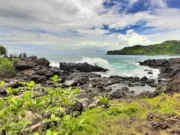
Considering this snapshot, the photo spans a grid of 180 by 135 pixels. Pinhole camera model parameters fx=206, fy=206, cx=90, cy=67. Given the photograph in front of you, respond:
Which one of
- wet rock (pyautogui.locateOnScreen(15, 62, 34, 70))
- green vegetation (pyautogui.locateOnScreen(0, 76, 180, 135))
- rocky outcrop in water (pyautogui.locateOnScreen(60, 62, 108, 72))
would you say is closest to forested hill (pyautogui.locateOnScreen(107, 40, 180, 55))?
rocky outcrop in water (pyautogui.locateOnScreen(60, 62, 108, 72))

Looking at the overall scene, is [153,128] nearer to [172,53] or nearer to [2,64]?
[2,64]

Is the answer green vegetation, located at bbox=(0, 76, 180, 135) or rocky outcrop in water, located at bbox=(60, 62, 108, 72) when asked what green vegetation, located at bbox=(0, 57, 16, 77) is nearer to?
rocky outcrop in water, located at bbox=(60, 62, 108, 72)

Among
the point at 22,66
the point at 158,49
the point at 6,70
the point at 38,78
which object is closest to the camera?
the point at 38,78

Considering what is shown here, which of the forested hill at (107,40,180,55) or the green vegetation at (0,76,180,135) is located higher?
the forested hill at (107,40,180,55)

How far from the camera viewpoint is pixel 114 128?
551cm

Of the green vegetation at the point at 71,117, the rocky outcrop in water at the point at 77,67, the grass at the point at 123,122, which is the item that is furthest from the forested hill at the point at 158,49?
the green vegetation at the point at 71,117

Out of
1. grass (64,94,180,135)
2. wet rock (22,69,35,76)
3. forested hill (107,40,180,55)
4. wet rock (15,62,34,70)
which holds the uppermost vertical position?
forested hill (107,40,180,55)

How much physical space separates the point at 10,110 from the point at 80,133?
2520 millimetres

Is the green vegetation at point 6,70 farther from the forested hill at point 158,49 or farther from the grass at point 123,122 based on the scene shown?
the forested hill at point 158,49

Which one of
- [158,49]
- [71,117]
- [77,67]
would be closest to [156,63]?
[77,67]

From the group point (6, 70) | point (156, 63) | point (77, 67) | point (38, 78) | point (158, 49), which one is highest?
point (158, 49)

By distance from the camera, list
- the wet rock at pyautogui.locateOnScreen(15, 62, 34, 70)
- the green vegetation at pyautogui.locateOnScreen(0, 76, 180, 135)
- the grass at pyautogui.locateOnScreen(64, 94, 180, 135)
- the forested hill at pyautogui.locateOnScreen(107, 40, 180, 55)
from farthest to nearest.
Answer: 1. the forested hill at pyautogui.locateOnScreen(107, 40, 180, 55)
2. the wet rock at pyautogui.locateOnScreen(15, 62, 34, 70)
3. the grass at pyautogui.locateOnScreen(64, 94, 180, 135)
4. the green vegetation at pyautogui.locateOnScreen(0, 76, 180, 135)

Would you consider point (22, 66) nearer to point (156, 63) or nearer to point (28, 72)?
point (28, 72)

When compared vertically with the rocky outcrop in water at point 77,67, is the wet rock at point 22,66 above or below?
above
